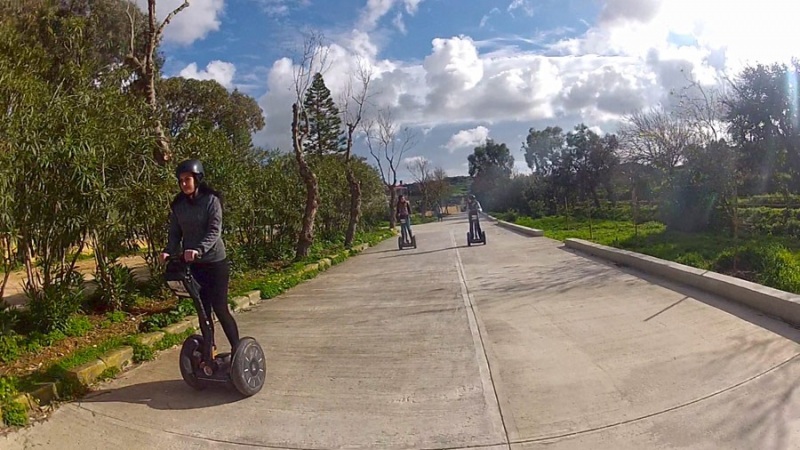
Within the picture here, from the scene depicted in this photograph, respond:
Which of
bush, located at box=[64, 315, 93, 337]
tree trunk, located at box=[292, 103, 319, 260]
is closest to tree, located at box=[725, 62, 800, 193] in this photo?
tree trunk, located at box=[292, 103, 319, 260]

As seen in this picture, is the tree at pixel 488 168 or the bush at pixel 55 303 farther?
the tree at pixel 488 168

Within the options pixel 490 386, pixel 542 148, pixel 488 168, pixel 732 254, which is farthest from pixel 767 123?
pixel 488 168

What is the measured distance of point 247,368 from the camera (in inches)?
178

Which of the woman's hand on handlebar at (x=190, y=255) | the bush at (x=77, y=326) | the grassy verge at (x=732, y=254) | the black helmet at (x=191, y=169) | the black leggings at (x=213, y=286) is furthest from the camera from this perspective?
the grassy verge at (x=732, y=254)

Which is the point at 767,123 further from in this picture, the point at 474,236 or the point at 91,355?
the point at 91,355

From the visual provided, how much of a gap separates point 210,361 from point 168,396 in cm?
47

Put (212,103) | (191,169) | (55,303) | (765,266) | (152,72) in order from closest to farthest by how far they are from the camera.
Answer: (191,169), (55,303), (765,266), (152,72), (212,103)

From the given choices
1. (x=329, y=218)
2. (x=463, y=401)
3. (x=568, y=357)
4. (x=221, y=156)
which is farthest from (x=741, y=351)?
(x=329, y=218)

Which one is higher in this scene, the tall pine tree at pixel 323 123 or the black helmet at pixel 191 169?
the tall pine tree at pixel 323 123

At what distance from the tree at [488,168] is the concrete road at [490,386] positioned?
5682cm

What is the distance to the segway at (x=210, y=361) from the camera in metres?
4.41

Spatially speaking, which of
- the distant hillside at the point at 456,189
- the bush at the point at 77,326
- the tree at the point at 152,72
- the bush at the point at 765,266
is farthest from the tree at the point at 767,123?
the distant hillside at the point at 456,189

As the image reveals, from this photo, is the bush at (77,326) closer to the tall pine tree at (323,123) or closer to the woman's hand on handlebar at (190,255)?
the woman's hand on handlebar at (190,255)

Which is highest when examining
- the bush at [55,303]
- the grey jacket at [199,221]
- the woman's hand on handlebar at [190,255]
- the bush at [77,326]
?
the grey jacket at [199,221]
